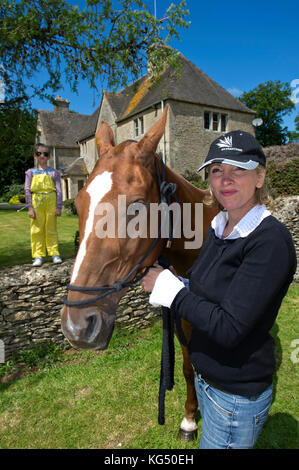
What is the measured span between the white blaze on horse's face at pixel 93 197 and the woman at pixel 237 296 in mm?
514

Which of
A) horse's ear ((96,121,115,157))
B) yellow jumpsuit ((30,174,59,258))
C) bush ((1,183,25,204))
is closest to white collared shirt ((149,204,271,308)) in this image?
horse's ear ((96,121,115,157))

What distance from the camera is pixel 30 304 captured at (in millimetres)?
4809

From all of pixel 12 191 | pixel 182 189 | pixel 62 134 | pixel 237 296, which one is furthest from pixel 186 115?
pixel 12 191

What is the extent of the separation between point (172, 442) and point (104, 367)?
5.94ft

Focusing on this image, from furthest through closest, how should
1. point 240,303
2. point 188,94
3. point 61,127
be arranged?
point 61,127, point 188,94, point 240,303

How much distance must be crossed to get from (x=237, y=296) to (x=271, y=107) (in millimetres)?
55987

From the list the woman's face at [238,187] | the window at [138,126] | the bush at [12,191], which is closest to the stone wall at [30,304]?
the woman's face at [238,187]

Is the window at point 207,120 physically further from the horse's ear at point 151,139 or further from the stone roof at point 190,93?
the horse's ear at point 151,139

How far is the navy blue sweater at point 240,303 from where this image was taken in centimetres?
138

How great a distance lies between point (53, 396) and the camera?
4203mm

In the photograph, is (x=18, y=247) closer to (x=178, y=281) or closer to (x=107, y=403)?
(x=107, y=403)

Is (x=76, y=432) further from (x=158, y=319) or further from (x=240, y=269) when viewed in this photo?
(x=240, y=269)

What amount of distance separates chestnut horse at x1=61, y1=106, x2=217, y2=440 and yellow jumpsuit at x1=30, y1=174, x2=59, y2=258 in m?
3.76
